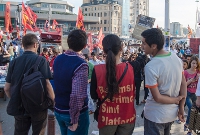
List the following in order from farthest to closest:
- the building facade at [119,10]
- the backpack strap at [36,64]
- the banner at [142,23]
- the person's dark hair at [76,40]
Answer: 1. the building facade at [119,10]
2. the banner at [142,23]
3. the backpack strap at [36,64]
4. the person's dark hair at [76,40]

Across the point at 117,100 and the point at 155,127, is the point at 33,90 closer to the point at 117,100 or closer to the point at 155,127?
the point at 117,100

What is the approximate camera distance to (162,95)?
2527 millimetres

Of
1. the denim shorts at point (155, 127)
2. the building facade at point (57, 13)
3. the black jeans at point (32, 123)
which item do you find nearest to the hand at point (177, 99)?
the denim shorts at point (155, 127)

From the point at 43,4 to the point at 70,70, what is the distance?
97247mm

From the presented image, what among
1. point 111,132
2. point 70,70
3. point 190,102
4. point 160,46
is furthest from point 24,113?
point 190,102

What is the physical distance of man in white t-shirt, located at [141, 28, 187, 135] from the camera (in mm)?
2480

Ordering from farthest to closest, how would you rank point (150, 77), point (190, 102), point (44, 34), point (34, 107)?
point (44, 34)
point (190, 102)
point (34, 107)
point (150, 77)

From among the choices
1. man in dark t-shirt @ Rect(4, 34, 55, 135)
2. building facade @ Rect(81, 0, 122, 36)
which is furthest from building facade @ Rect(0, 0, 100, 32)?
man in dark t-shirt @ Rect(4, 34, 55, 135)

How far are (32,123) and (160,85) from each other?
178cm

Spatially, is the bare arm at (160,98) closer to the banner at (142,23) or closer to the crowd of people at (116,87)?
the crowd of people at (116,87)

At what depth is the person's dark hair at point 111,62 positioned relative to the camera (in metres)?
2.45

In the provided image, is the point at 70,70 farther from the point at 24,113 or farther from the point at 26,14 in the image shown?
the point at 26,14

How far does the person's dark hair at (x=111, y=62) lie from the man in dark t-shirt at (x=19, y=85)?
921 millimetres

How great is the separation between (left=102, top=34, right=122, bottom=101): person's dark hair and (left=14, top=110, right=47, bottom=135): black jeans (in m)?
1.14
